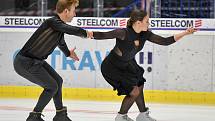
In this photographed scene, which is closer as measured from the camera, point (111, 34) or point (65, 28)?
point (65, 28)

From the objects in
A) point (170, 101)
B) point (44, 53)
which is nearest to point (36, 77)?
point (44, 53)

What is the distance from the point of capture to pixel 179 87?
809 centimetres

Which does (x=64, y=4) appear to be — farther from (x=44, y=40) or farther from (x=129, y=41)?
(x=129, y=41)

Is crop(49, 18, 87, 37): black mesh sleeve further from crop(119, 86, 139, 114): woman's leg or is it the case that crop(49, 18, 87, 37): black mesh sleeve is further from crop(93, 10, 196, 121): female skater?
crop(119, 86, 139, 114): woman's leg

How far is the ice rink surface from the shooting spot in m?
6.18

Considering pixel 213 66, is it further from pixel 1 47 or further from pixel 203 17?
pixel 1 47

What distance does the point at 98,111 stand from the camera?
6.79 metres

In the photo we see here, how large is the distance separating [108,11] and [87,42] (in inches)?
44.2

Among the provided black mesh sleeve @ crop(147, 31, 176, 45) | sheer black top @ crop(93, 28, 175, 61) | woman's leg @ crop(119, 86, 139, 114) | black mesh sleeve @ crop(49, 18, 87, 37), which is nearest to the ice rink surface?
woman's leg @ crop(119, 86, 139, 114)

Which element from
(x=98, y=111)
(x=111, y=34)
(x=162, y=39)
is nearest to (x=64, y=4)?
(x=111, y=34)

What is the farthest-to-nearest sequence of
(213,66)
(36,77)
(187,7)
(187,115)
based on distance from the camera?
Answer: (187,7)
(213,66)
(187,115)
(36,77)

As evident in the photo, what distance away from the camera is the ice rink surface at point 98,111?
6180 mm

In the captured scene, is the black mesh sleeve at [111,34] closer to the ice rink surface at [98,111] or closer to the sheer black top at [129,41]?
the sheer black top at [129,41]

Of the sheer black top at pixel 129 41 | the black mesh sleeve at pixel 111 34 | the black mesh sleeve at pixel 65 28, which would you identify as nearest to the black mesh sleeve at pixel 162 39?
the sheer black top at pixel 129 41
